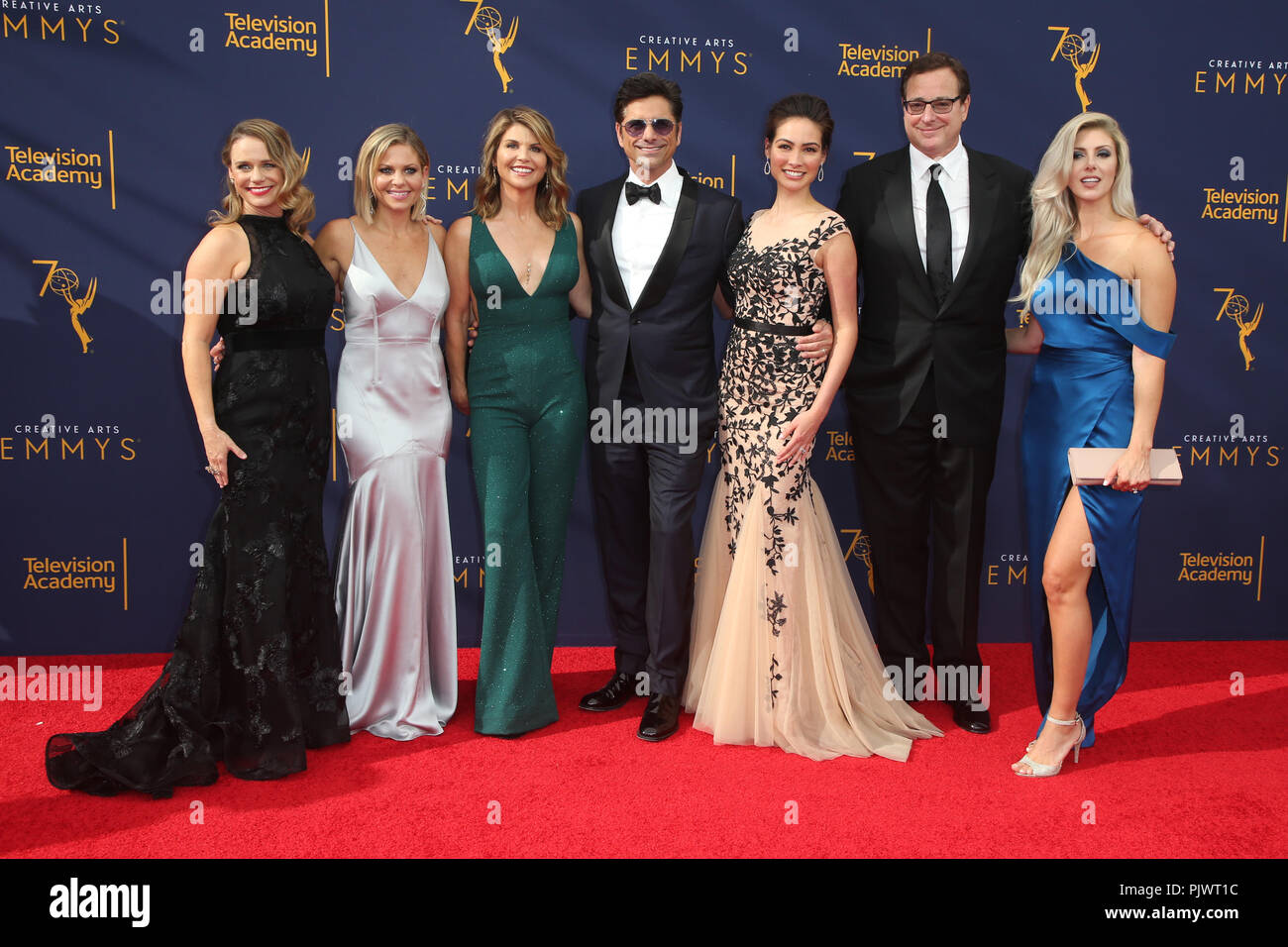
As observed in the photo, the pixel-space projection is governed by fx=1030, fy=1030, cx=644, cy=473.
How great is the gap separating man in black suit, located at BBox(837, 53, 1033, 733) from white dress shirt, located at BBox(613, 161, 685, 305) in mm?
642

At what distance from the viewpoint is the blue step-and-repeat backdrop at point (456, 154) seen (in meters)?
4.13

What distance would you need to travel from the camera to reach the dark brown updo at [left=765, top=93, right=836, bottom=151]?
10.6 feet

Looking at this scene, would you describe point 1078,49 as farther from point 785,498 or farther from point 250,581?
point 250,581

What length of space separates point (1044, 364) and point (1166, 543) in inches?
71.8

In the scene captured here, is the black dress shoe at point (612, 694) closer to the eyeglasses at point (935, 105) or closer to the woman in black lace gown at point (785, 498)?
the woman in black lace gown at point (785, 498)

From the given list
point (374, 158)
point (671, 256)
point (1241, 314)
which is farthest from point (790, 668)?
point (1241, 314)

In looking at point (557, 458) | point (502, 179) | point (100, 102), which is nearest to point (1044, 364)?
point (557, 458)

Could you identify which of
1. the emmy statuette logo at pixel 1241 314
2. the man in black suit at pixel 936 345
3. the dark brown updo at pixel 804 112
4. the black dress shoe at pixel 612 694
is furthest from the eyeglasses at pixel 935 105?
the black dress shoe at pixel 612 694

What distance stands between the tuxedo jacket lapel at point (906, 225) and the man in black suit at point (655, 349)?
39 centimetres

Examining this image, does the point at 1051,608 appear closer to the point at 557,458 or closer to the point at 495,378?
the point at 557,458

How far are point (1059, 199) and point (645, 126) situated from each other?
4.34ft

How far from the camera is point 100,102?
13.5 ft

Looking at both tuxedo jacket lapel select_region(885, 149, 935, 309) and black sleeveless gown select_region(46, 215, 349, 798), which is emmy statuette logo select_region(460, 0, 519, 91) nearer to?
black sleeveless gown select_region(46, 215, 349, 798)

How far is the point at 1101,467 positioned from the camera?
123 inches
